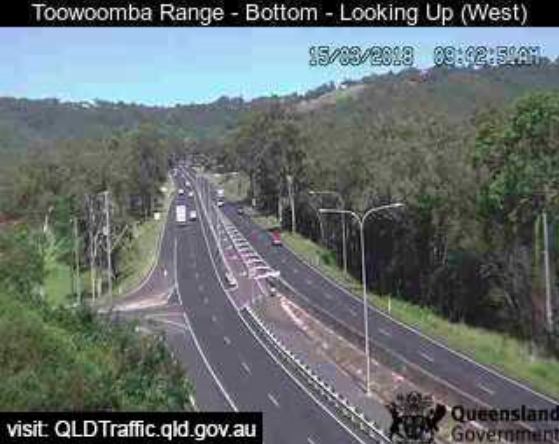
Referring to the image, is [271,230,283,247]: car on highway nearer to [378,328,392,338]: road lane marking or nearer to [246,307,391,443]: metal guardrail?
[246,307,391,443]: metal guardrail

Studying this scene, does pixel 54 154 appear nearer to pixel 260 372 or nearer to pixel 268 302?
pixel 268 302

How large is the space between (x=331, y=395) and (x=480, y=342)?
1819 centimetres

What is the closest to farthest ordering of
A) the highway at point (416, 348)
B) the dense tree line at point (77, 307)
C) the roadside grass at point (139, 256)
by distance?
the dense tree line at point (77, 307)
the highway at point (416, 348)
the roadside grass at point (139, 256)

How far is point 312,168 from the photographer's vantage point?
114750mm

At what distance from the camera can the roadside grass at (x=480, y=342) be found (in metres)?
50.0

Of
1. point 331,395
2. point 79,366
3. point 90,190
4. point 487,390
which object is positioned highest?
point 90,190

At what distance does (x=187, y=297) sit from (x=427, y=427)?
2563 inches

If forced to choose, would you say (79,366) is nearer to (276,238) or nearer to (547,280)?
(547,280)

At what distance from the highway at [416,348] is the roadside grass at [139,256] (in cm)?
1235

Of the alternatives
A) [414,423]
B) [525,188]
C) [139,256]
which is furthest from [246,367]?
[139,256]

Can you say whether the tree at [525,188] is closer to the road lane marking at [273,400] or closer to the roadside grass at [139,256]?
the road lane marking at [273,400]

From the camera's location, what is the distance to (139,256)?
113 meters

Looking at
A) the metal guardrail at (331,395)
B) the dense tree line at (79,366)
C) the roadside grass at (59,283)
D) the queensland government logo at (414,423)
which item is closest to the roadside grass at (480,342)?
the metal guardrail at (331,395)

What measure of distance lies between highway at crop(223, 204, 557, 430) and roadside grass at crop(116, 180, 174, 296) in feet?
40.5
